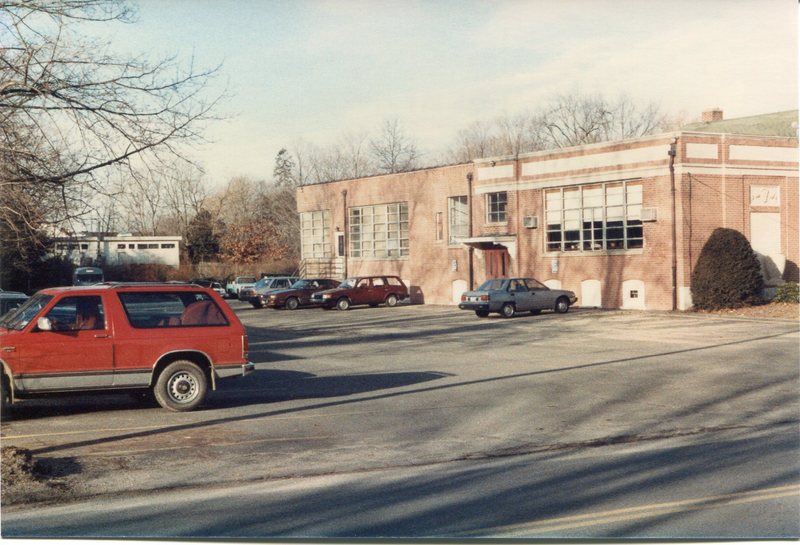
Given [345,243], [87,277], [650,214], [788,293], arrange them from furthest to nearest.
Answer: [345,243] < [87,277] < [650,214] < [788,293]

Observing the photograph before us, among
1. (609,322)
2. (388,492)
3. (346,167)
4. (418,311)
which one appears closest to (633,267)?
(609,322)

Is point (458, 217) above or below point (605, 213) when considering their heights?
above

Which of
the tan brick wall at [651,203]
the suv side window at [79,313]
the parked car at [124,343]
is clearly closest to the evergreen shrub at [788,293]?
the tan brick wall at [651,203]

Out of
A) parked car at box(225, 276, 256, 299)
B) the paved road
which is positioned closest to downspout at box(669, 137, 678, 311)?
the paved road

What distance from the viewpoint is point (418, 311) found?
4266cm

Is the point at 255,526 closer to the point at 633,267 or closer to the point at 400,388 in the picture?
the point at 400,388

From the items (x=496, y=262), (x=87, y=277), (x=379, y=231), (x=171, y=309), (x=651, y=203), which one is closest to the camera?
(x=171, y=309)

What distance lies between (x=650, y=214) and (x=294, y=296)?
61.0ft

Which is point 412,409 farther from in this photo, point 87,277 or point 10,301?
point 87,277

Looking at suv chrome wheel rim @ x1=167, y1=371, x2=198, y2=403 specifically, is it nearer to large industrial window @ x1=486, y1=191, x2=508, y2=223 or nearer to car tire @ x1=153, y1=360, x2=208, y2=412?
car tire @ x1=153, y1=360, x2=208, y2=412

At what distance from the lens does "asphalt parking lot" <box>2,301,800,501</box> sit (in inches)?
428

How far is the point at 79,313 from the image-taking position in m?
13.4

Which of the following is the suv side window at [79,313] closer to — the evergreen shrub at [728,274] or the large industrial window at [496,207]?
→ the evergreen shrub at [728,274]

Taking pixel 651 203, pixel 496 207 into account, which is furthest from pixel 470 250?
pixel 651 203
